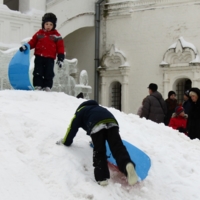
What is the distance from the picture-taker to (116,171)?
4.08m

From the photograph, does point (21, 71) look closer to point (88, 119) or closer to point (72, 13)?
point (88, 119)

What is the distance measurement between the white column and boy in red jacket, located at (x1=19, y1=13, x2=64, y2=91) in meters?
6.08

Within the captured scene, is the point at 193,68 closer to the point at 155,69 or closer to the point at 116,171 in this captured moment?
the point at 155,69

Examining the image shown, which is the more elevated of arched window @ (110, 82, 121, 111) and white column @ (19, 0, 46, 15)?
white column @ (19, 0, 46, 15)

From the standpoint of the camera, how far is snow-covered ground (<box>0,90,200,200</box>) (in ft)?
11.7

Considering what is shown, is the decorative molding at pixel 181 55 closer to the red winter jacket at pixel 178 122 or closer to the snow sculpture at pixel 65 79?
the snow sculpture at pixel 65 79

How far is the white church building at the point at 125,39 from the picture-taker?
1259 centimetres

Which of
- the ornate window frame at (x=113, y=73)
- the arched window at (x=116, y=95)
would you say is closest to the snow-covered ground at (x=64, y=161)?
the ornate window frame at (x=113, y=73)

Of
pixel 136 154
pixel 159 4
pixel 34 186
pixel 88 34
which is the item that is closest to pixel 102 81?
pixel 88 34

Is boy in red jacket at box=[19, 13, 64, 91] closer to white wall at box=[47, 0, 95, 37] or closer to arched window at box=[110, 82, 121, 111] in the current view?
white wall at box=[47, 0, 95, 37]

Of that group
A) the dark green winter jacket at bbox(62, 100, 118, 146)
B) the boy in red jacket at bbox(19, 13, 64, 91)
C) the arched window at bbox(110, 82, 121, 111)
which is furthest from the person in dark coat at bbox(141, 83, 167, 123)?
the arched window at bbox(110, 82, 121, 111)

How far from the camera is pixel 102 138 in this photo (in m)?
3.93

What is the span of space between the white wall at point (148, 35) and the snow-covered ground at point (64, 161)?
309 inches

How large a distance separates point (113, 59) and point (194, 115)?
8239 millimetres
